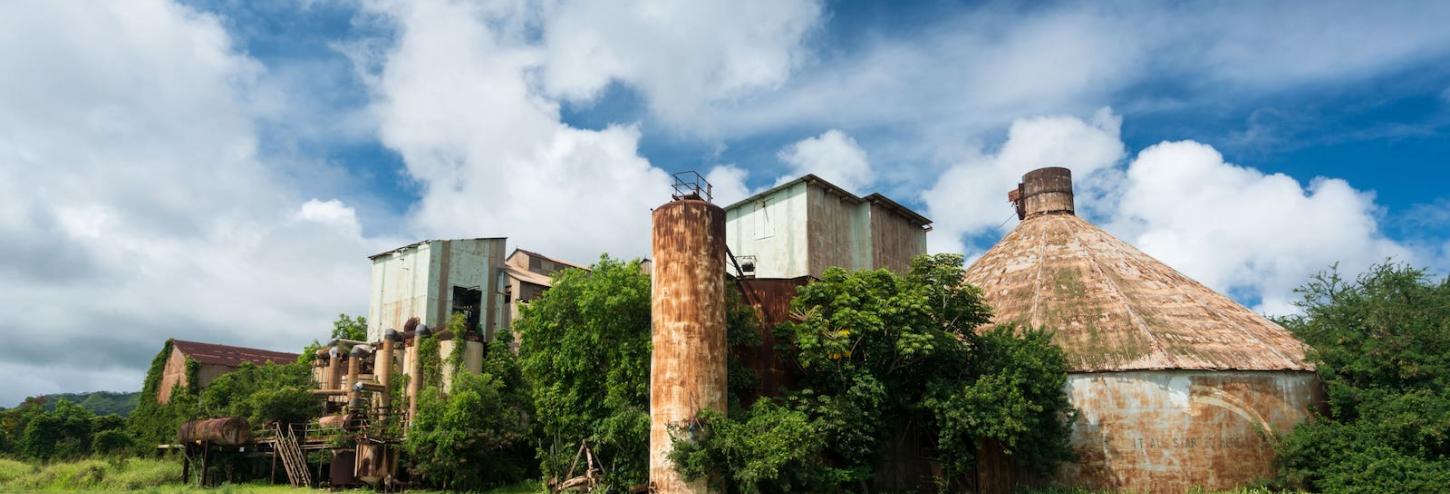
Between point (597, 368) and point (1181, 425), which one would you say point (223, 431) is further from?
point (1181, 425)

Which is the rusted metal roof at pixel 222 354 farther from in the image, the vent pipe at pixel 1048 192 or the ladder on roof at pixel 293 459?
the vent pipe at pixel 1048 192

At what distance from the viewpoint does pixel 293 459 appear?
3225 cm

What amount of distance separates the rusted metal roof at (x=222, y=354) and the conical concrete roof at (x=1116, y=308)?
3428 cm

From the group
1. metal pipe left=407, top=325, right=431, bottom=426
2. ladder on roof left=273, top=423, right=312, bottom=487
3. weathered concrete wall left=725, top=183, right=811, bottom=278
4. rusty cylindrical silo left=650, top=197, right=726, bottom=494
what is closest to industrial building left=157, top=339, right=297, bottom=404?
ladder on roof left=273, top=423, right=312, bottom=487

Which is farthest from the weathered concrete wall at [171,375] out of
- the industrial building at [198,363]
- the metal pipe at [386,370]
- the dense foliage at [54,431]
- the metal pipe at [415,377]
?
the metal pipe at [415,377]

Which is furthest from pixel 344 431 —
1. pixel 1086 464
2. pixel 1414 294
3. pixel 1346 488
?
pixel 1414 294

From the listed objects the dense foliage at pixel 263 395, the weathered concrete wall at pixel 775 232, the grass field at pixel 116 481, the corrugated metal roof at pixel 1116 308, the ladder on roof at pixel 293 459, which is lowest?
the grass field at pixel 116 481

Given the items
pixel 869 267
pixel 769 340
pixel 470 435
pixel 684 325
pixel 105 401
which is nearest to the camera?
pixel 684 325

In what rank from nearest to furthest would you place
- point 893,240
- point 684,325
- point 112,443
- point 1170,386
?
point 684,325
point 1170,386
point 893,240
point 112,443

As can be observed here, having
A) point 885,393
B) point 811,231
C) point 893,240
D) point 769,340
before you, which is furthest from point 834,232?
point 885,393

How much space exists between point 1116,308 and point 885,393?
1093 centimetres

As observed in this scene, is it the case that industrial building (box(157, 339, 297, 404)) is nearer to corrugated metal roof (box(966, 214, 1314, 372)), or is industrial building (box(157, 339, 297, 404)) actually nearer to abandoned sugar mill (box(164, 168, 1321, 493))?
abandoned sugar mill (box(164, 168, 1321, 493))

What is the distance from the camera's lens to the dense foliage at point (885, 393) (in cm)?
2223

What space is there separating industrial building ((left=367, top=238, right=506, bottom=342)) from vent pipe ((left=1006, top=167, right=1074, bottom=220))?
1002 inches
